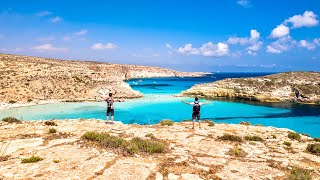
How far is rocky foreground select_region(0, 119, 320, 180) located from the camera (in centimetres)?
1108

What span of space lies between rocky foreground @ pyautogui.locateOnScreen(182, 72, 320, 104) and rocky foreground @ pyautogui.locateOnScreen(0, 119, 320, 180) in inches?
2807

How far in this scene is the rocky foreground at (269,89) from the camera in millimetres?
84750

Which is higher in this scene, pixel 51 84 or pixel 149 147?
pixel 149 147

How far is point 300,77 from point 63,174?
101460 mm

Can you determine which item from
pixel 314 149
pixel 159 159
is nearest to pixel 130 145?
pixel 159 159

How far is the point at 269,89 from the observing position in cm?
8844

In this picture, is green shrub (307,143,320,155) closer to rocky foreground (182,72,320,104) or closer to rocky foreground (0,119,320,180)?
rocky foreground (0,119,320,180)

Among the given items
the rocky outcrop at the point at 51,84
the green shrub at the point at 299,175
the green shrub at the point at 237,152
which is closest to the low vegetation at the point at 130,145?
the green shrub at the point at 237,152

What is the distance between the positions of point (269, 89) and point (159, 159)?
271 feet

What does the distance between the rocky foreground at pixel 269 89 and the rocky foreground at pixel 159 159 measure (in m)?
71.3

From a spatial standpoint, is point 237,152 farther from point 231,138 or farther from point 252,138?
point 252,138

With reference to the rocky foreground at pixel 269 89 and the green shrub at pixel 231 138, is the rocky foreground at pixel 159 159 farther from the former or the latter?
the rocky foreground at pixel 269 89

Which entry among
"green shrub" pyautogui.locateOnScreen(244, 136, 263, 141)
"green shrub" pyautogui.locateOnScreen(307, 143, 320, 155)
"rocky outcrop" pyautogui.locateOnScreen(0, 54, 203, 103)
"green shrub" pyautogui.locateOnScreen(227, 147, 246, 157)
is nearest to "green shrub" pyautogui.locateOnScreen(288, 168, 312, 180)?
"green shrub" pyautogui.locateOnScreen(227, 147, 246, 157)

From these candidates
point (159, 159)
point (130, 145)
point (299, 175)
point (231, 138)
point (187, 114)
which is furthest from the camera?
point (187, 114)
